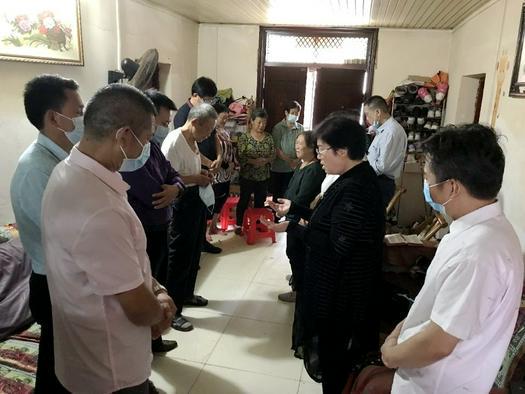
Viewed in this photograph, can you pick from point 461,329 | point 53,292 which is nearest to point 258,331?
point 53,292

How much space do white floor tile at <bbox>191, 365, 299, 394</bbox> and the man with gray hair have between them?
1.57 ft

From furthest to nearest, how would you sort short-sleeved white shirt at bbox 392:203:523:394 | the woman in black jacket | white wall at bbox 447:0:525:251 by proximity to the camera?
1. white wall at bbox 447:0:525:251
2. the woman in black jacket
3. short-sleeved white shirt at bbox 392:203:523:394

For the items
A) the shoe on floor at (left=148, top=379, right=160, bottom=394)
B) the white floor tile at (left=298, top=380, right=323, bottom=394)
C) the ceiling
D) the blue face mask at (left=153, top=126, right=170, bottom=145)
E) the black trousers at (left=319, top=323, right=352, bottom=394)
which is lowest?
the white floor tile at (left=298, top=380, right=323, bottom=394)

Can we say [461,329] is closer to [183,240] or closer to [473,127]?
[473,127]

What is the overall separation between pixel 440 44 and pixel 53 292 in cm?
561

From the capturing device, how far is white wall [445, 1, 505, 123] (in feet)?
11.1

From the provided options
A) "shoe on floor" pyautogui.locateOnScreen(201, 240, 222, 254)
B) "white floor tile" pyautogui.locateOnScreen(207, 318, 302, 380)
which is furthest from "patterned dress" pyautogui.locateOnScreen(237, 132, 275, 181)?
"white floor tile" pyautogui.locateOnScreen(207, 318, 302, 380)

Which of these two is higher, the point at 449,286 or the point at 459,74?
the point at 459,74

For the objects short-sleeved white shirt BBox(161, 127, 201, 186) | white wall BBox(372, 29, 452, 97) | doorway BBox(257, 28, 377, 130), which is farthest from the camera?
doorway BBox(257, 28, 377, 130)

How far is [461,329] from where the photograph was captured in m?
0.90

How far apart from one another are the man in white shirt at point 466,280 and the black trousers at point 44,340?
1.15 meters

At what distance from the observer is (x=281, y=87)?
19.0ft

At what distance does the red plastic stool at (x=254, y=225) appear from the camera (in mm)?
4316

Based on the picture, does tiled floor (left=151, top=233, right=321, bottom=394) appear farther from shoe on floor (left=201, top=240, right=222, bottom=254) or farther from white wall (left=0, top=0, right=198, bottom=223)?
white wall (left=0, top=0, right=198, bottom=223)
